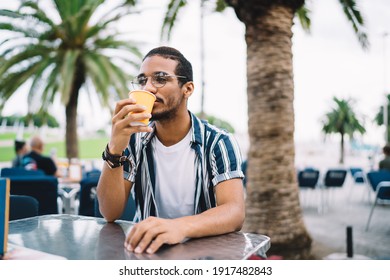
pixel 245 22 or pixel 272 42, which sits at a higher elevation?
pixel 245 22

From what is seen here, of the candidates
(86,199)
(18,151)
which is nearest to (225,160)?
(86,199)

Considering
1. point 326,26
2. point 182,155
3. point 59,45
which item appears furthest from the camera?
point 59,45

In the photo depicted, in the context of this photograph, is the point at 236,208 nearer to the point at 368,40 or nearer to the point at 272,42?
the point at 272,42

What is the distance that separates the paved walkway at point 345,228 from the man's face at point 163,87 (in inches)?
91.2

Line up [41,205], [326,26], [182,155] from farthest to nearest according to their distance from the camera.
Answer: [326,26] → [41,205] → [182,155]

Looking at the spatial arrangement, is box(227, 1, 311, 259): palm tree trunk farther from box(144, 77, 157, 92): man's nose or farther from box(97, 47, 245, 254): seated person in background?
box(144, 77, 157, 92): man's nose

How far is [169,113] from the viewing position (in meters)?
1.67

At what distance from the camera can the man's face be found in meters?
1.58

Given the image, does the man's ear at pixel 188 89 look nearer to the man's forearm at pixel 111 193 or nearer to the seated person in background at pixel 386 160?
the man's forearm at pixel 111 193

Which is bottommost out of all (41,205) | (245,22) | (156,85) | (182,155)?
(41,205)

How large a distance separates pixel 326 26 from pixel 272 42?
0.59 m

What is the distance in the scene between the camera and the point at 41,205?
3197 millimetres

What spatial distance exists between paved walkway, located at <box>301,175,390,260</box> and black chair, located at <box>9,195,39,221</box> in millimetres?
2637

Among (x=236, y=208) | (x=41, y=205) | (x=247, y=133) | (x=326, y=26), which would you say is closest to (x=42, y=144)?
(x=41, y=205)
